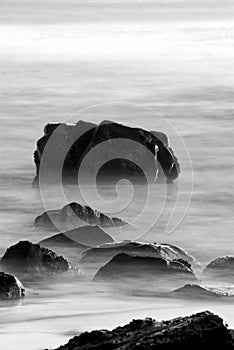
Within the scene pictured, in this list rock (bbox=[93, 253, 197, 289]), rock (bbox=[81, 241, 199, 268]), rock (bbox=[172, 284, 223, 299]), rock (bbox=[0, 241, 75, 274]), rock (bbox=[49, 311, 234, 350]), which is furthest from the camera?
rock (bbox=[81, 241, 199, 268])

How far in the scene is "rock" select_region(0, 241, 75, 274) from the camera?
21938 mm

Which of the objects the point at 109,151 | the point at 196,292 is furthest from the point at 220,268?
the point at 109,151

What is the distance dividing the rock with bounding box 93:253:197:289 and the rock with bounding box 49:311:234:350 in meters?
7.36

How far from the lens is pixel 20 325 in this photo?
1802 centimetres

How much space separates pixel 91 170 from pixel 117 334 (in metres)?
17.3

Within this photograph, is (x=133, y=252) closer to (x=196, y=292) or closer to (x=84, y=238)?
(x=84, y=238)

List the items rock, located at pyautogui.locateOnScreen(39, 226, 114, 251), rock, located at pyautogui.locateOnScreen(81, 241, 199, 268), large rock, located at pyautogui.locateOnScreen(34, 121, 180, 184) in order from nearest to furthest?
1. rock, located at pyautogui.locateOnScreen(81, 241, 199, 268)
2. rock, located at pyautogui.locateOnScreen(39, 226, 114, 251)
3. large rock, located at pyautogui.locateOnScreen(34, 121, 180, 184)

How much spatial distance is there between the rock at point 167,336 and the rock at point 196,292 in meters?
6.10

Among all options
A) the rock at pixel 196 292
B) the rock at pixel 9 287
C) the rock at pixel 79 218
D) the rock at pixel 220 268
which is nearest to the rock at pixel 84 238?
the rock at pixel 79 218

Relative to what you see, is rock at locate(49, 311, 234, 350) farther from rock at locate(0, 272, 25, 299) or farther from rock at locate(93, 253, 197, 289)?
rock at locate(93, 253, 197, 289)

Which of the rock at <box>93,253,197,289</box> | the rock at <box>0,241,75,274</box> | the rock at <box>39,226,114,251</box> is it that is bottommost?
the rock at <box>93,253,197,289</box>

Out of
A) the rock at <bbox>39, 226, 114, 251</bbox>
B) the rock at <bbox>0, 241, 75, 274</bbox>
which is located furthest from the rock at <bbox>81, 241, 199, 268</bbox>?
the rock at <bbox>0, 241, 75, 274</bbox>

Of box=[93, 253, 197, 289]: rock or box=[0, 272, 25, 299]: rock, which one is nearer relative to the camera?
box=[0, 272, 25, 299]: rock

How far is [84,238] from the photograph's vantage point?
2409cm
